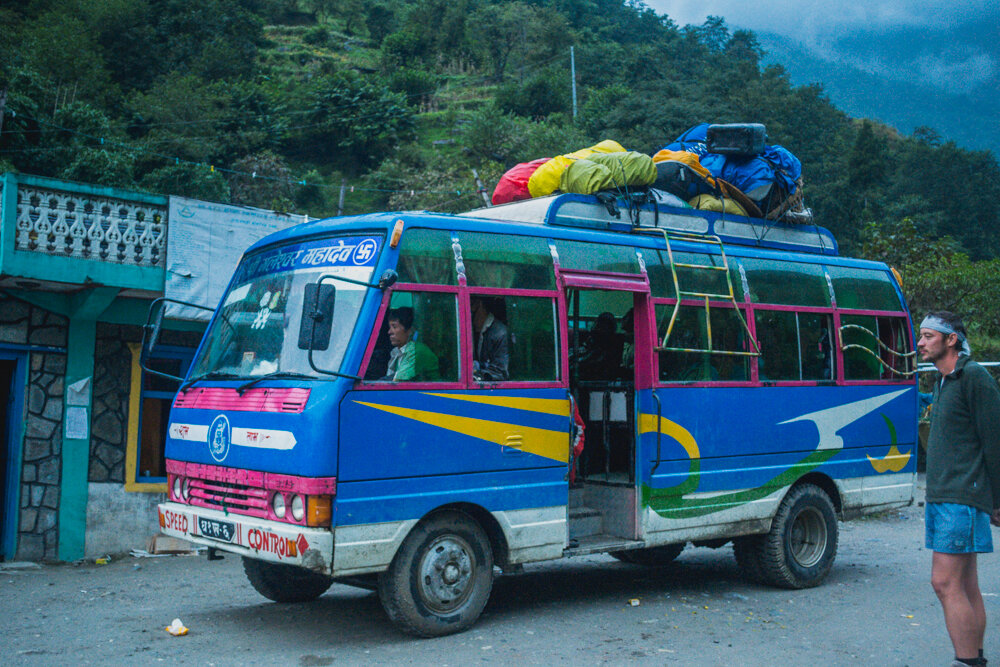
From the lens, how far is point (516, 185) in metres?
8.39

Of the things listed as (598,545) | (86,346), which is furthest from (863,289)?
(86,346)

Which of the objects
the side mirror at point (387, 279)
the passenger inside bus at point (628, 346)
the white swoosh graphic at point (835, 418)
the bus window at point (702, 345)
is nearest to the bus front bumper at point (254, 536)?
the side mirror at point (387, 279)

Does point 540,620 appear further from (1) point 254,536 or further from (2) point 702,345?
(2) point 702,345

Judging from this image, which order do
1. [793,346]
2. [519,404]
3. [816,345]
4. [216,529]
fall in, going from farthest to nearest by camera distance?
[816,345], [793,346], [519,404], [216,529]

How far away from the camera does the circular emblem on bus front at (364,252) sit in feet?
19.6

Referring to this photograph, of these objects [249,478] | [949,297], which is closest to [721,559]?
[249,478]

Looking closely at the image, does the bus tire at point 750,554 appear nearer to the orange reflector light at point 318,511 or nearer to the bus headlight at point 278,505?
the orange reflector light at point 318,511

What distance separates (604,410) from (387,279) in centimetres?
280

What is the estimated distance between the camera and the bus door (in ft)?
24.1

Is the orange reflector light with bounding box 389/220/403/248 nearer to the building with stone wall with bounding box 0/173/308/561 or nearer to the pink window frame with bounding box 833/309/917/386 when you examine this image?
the pink window frame with bounding box 833/309/917/386

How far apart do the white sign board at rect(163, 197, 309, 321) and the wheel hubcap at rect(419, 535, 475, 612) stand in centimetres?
606

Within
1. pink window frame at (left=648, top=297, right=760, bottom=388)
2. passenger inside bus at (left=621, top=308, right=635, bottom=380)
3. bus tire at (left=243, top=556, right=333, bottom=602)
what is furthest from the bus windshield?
passenger inside bus at (left=621, top=308, right=635, bottom=380)

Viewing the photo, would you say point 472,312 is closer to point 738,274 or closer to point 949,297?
point 738,274

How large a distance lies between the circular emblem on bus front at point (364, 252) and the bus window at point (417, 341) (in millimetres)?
311
